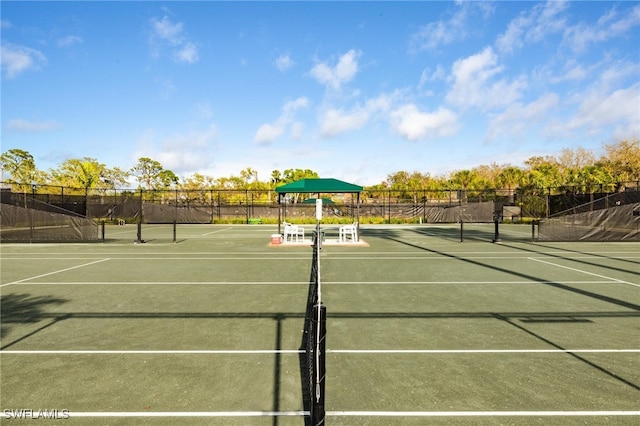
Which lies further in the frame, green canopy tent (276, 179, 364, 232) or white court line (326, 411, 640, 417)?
green canopy tent (276, 179, 364, 232)

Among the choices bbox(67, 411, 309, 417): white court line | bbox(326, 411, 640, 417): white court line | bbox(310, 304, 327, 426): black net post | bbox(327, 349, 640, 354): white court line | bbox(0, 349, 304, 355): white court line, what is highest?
bbox(310, 304, 327, 426): black net post

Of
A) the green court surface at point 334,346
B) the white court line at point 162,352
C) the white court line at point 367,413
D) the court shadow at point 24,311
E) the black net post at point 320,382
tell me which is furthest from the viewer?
the court shadow at point 24,311

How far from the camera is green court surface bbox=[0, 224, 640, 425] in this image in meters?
3.68

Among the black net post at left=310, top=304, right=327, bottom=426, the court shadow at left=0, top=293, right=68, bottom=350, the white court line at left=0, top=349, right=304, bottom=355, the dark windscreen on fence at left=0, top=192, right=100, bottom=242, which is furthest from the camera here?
the dark windscreen on fence at left=0, top=192, right=100, bottom=242

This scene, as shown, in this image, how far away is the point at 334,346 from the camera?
5.23 m

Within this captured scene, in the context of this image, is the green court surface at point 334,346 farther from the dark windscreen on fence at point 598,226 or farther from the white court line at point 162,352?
the dark windscreen on fence at point 598,226

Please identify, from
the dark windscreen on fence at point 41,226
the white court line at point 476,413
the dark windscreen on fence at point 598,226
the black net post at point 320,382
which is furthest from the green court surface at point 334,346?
the dark windscreen on fence at point 41,226

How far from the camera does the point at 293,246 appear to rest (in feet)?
59.9

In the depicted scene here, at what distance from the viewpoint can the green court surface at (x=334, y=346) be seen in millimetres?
3676

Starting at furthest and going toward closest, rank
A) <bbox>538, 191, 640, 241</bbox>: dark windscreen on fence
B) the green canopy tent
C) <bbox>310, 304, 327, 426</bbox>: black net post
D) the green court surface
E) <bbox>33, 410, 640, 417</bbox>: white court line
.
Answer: the green canopy tent → <bbox>538, 191, 640, 241</bbox>: dark windscreen on fence → the green court surface → <bbox>33, 410, 640, 417</bbox>: white court line → <bbox>310, 304, 327, 426</bbox>: black net post

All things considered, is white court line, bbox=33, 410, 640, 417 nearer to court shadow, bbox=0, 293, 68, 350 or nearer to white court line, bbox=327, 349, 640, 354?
white court line, bbox=327, 349, 640, 354

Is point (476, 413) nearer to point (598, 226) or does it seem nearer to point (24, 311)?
point (24, 311)

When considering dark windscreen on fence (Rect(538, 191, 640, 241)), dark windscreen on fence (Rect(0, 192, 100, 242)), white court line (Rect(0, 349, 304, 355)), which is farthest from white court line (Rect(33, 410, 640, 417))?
dark windscreen on fence (Rect(0, 192, 100, 242))

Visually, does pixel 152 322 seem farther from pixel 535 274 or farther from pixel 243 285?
pixel 535 274
